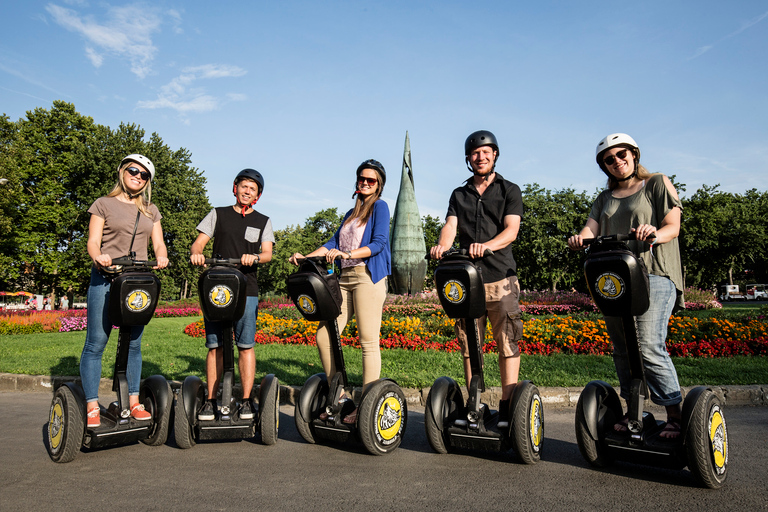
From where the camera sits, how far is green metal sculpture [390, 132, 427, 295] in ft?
72.6

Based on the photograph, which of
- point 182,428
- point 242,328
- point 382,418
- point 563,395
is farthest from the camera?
point 563,395

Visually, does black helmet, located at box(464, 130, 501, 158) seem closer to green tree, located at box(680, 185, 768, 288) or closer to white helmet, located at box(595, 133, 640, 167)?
white helmet, located at box(595, 133, 640, 167)

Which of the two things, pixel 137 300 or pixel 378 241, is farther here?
pixel 378 241

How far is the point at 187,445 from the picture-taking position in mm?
3678

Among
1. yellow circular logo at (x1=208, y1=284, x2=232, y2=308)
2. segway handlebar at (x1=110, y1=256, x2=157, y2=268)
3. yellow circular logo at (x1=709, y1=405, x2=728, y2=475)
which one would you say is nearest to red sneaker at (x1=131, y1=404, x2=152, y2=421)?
yellow circular logo at (x1=208, y1=284, x2=232, y2=308)

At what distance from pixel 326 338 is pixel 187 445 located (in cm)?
123

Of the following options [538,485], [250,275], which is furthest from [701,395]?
[250,275]

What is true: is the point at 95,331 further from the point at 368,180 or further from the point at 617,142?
the point at 617,142

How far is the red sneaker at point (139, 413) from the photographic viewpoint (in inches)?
142

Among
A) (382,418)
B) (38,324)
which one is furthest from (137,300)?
(38,324)

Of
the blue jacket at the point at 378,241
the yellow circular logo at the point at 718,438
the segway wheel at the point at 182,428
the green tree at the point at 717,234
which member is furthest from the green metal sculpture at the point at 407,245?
the green tree at the point at 717,234

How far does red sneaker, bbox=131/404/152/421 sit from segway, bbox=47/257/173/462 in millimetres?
30

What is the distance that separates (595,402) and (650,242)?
100 cm

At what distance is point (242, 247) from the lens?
164 inches
